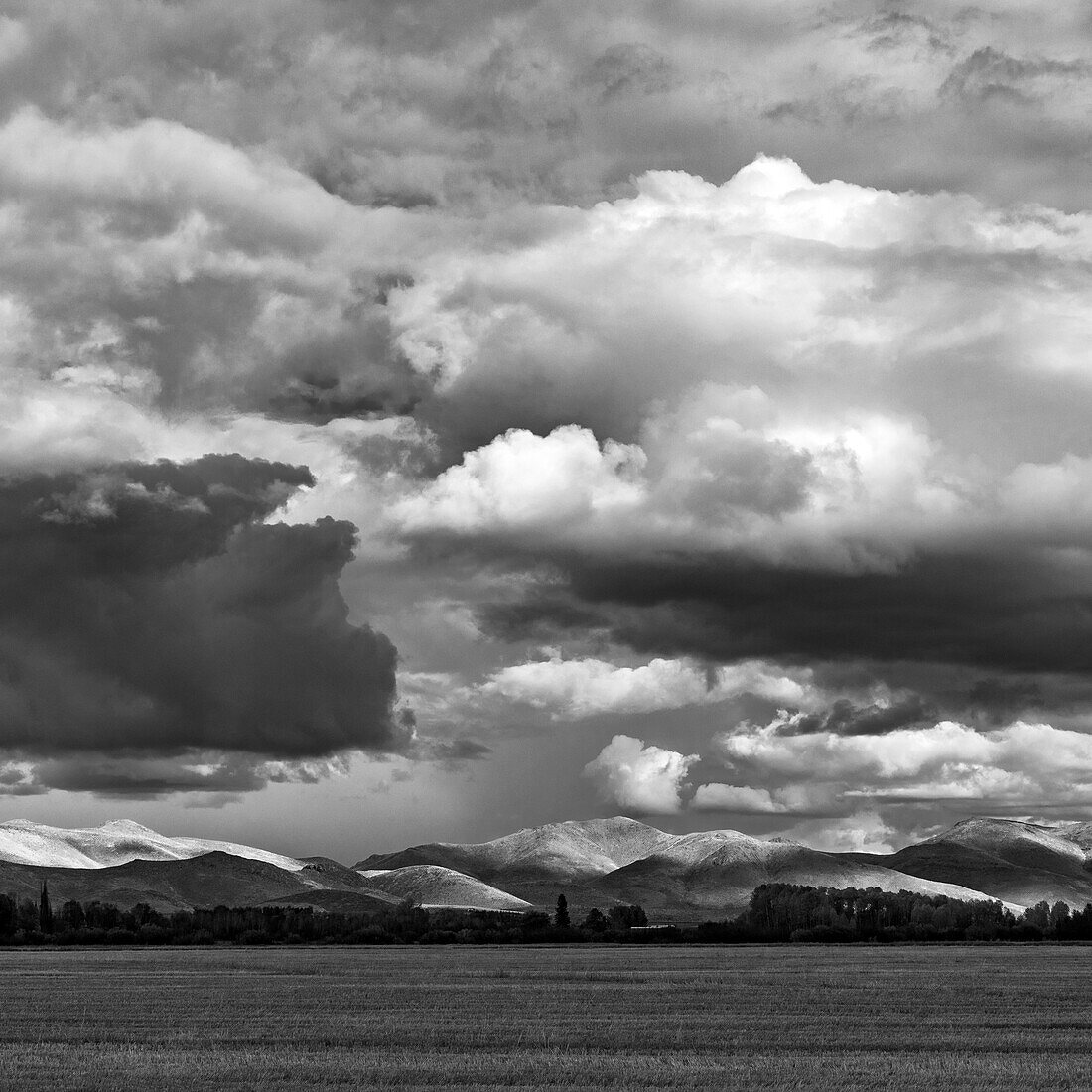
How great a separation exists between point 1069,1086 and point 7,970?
108 meters

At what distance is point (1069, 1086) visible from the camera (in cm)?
4650

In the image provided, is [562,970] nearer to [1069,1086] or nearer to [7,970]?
[7,970]

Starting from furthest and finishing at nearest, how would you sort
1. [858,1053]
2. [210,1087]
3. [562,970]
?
[562,970]
[858,1053]
[210,1087]

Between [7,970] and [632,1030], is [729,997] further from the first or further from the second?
[7,970]

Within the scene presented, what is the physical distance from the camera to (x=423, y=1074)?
4872 cm

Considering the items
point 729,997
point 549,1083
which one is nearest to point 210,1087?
point 549,1083

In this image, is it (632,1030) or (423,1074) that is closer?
(423,1074)

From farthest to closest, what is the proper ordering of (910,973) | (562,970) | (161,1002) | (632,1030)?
1. (562,970)
2. (910,973)
3. (161,1002)
4. (632,1030)

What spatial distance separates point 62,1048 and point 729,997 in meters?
41.2

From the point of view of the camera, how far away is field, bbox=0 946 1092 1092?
159 feet

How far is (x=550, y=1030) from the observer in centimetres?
6412

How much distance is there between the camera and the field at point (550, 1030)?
4847cm

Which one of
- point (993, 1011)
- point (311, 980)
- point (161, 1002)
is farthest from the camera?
point (311, 980)

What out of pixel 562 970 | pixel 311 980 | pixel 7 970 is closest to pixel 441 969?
pixel 562 970
